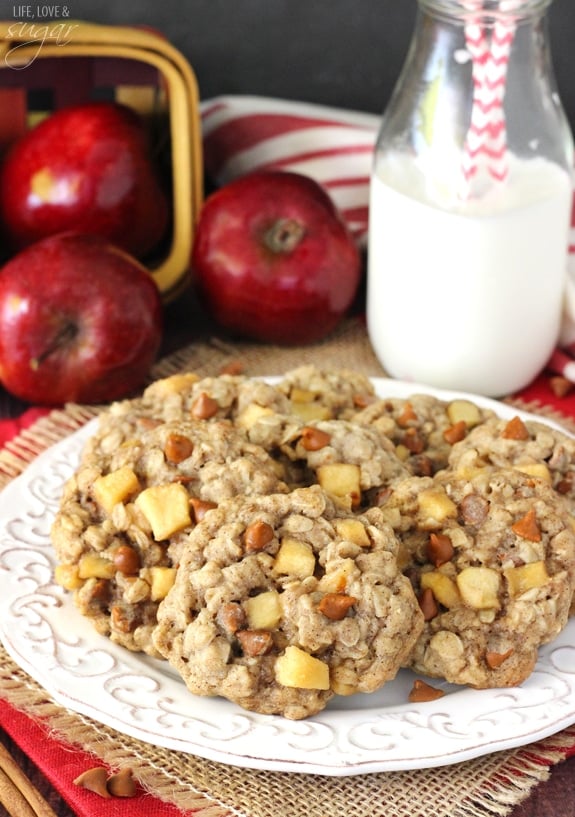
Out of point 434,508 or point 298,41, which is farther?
point 298,41

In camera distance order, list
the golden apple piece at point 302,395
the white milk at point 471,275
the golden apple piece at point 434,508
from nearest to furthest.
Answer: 1. the golden apple piece at point 434,508
2. the golden apple piece at point 302,395
3. the white milk at point 471,275

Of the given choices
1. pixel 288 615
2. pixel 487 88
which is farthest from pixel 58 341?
pixel 288 615

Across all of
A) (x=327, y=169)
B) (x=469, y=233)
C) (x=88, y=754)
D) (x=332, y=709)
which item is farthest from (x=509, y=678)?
(x=327, y=169)

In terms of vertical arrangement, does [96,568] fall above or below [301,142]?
below

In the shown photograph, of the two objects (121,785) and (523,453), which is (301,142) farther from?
(121,785)

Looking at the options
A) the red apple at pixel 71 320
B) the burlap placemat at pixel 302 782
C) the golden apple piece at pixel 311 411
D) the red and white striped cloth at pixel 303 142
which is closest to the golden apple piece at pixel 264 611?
the burlap placemat at pixel 302 782

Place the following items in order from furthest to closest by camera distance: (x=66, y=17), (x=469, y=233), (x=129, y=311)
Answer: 1. (x=66, y=17)
2. (x=129, y=311)
3. (x=469, y=233)

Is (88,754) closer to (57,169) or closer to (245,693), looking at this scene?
(245,693)

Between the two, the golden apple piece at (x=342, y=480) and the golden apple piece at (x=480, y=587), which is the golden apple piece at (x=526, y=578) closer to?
the golden apple piece at (x=480, y=587)
